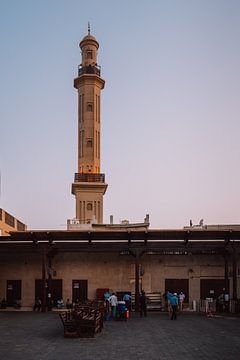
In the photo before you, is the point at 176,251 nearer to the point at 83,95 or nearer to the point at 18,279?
the point at 18,279

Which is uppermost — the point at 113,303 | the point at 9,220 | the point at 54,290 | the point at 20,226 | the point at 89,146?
the point at 89,146

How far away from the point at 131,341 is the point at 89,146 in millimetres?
39100

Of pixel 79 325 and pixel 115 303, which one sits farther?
pixel 115 303

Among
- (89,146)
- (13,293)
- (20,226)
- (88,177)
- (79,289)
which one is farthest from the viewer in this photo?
(89,146)

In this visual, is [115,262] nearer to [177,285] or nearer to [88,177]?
[177,285]

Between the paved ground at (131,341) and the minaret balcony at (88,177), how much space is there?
30.0 metres

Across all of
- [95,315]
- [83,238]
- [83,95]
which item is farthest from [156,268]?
[83,95]

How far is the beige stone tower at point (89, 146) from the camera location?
5559 centimetres

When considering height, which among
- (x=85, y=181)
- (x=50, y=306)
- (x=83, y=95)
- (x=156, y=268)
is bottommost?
(x=50, y=306)

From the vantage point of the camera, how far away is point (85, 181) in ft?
182

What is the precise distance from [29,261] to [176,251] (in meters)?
9.59

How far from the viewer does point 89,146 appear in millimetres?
56594

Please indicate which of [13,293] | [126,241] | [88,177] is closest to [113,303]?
[126,241]

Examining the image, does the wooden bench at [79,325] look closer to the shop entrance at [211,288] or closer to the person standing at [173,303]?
the person standing at [173,303]
